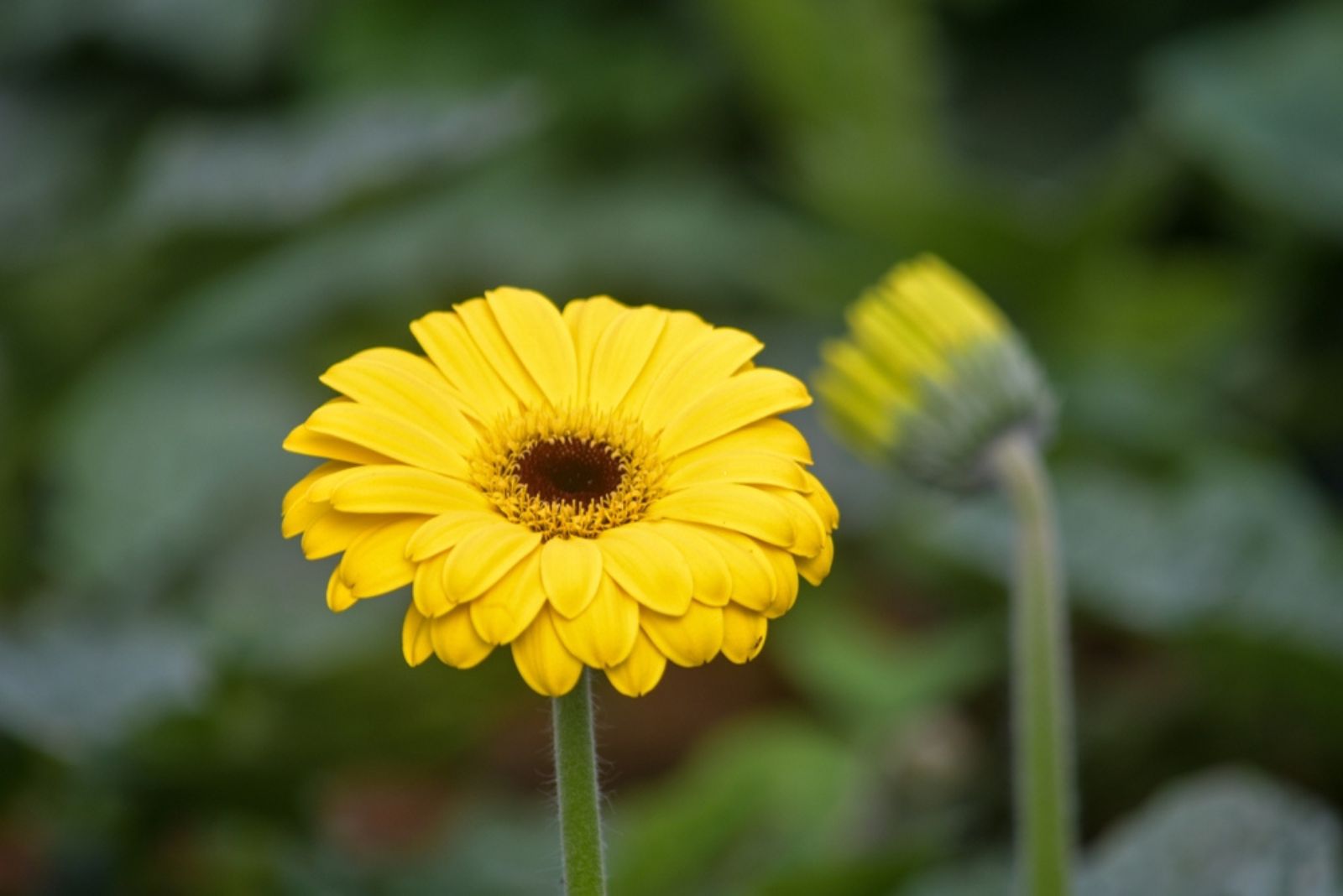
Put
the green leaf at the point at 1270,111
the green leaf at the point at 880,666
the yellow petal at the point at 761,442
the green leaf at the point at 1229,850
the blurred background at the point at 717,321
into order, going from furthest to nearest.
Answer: the green leaf at the point at 1270,111 < the green leaf at the point at 880,666 < the blurred background at the point at 717,321 < the green leaf at the point at 1229,850 < the yellow petal at the point at 761,442

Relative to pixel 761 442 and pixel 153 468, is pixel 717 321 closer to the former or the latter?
pixel 153 468

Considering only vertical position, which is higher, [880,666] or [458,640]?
[880,666]

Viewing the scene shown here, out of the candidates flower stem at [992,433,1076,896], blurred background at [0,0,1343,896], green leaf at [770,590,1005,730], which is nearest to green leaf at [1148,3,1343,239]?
blurred background at [0,0,1343,896]

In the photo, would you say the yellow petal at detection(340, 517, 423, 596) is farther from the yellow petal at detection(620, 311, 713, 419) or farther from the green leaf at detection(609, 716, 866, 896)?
the green leaf at detection(609, 716, 866, 896)

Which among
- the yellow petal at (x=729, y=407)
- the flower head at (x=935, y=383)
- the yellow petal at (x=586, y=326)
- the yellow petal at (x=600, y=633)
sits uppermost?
the flower head at (x=935, y=383)

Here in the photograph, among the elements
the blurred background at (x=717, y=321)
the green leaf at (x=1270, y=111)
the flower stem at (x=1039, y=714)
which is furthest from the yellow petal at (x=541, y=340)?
the green leaf at (x=1270, y=111)

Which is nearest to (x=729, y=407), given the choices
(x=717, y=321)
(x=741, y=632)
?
(x=741, y=632)

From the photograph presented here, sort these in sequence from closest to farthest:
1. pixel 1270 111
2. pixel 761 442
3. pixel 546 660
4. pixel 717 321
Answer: pixel 546 660 < pixel 761 442 < pixel 1270 111 < pixel 717 321

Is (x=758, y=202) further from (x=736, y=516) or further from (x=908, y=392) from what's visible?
(x=736, y=516)

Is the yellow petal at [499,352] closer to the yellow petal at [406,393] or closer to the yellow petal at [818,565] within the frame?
the yellow petal at [406,393]
